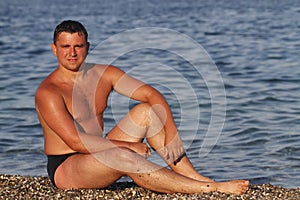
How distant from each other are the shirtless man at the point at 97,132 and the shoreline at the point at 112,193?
8 centimetres

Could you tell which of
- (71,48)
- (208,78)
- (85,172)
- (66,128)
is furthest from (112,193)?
(208,78)

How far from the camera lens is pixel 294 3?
1083 inches

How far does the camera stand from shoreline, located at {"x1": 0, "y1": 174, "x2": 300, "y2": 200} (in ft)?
18.1

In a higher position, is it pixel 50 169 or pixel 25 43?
pixel 50 169

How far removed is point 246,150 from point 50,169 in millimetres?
3684

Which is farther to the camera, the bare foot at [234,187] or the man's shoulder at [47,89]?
the man's shoulder at [47,89]

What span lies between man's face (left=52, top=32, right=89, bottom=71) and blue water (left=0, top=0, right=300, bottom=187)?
2.58 metres

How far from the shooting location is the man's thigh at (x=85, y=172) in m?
5.48

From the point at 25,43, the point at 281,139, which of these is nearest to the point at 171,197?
the point at 281,139

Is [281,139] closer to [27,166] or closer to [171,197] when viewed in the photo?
[27,166]

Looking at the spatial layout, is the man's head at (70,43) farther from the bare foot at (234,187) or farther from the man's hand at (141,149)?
the bare foot at (234,187)

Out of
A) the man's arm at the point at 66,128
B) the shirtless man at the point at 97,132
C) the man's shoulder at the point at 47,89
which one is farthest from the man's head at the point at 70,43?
the man's arm at the point at 66,128

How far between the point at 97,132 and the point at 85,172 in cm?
61

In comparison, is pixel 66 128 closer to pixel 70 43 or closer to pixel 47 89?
pixel 47 89
